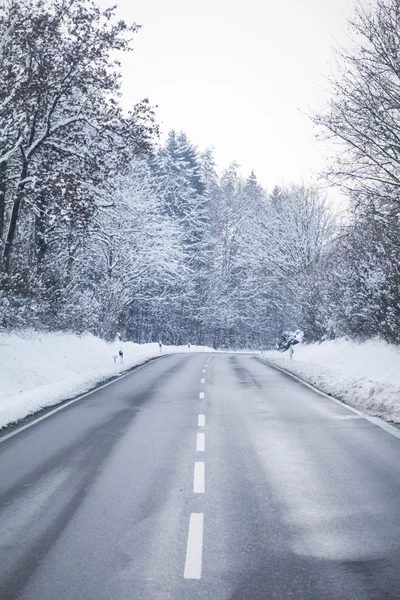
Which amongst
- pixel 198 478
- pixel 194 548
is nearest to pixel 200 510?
pixel 194 548

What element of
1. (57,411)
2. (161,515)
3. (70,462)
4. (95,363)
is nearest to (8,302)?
(57,411)

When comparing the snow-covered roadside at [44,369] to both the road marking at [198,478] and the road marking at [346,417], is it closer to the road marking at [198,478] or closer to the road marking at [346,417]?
the road marking at [198,478]

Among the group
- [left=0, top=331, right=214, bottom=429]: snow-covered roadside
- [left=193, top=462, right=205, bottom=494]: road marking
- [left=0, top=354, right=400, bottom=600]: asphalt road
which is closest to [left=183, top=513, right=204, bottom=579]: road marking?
[left=0, top=354, right=400, bottom=600]: asphalt road

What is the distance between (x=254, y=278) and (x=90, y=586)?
4175cm

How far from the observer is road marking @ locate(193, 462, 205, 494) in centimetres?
660

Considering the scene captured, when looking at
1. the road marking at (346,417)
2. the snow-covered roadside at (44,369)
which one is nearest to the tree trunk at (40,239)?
the snow-covered roadside at (44,369)

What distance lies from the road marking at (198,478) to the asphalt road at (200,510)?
26 millimetres

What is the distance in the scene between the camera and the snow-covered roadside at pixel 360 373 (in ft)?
42.5

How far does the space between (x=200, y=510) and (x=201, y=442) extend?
Result: 3.42 m

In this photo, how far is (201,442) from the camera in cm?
930

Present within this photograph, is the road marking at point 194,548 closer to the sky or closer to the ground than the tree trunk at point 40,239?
closer to the ground

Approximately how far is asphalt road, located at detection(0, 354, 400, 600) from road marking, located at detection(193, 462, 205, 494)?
1.0 inches

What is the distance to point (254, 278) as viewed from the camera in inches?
1786

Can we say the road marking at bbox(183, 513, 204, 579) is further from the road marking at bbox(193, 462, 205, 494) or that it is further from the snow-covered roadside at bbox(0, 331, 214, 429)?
the snow-covered roadside at bbox(0, 331, 214, 429)
